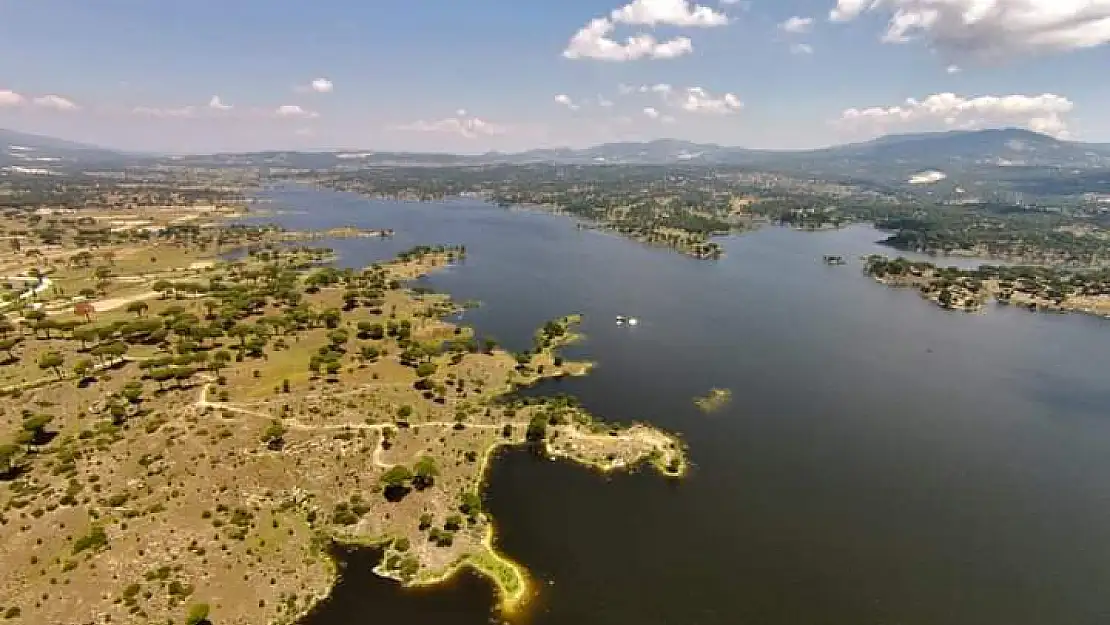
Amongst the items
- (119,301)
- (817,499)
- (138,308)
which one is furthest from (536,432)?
(119,301)

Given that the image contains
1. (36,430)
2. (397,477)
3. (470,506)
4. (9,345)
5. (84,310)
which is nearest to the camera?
(470,506)

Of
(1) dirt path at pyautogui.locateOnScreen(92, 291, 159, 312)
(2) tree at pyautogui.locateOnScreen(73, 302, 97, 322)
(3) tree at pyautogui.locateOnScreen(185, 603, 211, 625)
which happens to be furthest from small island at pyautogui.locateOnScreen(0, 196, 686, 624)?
(1) dirt path at pyautogui.locateOnScreen(92, 291, 159, 312)

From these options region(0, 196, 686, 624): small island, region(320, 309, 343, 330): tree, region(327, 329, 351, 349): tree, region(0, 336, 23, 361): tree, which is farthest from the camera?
region(320, 309, 343, 330): tree

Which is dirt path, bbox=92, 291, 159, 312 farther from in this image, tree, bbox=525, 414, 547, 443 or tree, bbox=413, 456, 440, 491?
tree, bbox=525, 414, 547, 443

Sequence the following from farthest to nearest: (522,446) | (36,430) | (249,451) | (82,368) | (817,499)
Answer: (82,368), (522,446), (36,430), (249,451), (817,499)

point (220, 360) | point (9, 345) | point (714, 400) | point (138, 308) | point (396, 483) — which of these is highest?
point (138, 308)

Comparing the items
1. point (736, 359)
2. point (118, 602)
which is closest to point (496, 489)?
point (118, 602)

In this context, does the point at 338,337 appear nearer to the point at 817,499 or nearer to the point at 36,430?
the point at 36,430

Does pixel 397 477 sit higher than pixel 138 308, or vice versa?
pixel 138 308
